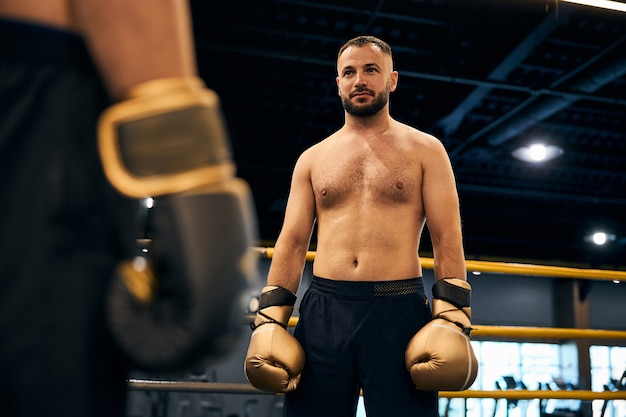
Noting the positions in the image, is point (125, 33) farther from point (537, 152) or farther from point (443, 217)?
point (537, 152)

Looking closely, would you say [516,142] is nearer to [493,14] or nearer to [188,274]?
[493,14]

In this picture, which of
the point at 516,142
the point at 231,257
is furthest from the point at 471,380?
the point at 516,142

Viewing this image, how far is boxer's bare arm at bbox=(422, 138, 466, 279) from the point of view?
227 centimetres

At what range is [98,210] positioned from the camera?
2.03ft

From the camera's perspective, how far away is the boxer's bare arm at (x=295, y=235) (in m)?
2.40

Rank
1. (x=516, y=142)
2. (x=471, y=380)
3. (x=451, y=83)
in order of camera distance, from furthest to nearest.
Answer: (x=516, y=142) < (x=451, y=83) < (x=471, y=380)

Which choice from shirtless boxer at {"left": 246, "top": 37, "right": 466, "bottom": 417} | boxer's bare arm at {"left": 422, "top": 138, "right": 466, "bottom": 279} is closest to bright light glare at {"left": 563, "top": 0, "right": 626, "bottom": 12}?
shirtless boxer at {"left": 246, "top": 37, "right": 466, "bottom": 417}

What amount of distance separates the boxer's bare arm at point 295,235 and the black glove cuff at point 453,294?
0.49 m

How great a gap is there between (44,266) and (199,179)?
15cm

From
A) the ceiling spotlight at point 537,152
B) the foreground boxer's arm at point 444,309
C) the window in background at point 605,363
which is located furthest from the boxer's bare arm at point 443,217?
the window in background at point 605,363

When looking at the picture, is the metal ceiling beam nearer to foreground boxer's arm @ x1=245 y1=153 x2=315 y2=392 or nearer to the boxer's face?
the boxer's face

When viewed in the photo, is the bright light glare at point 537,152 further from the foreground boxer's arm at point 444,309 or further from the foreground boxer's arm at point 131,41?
the foreground boxer's arm at point 131,41

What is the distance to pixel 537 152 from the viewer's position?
976cm

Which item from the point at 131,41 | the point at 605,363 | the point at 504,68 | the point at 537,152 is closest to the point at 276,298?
the point at 131,41
